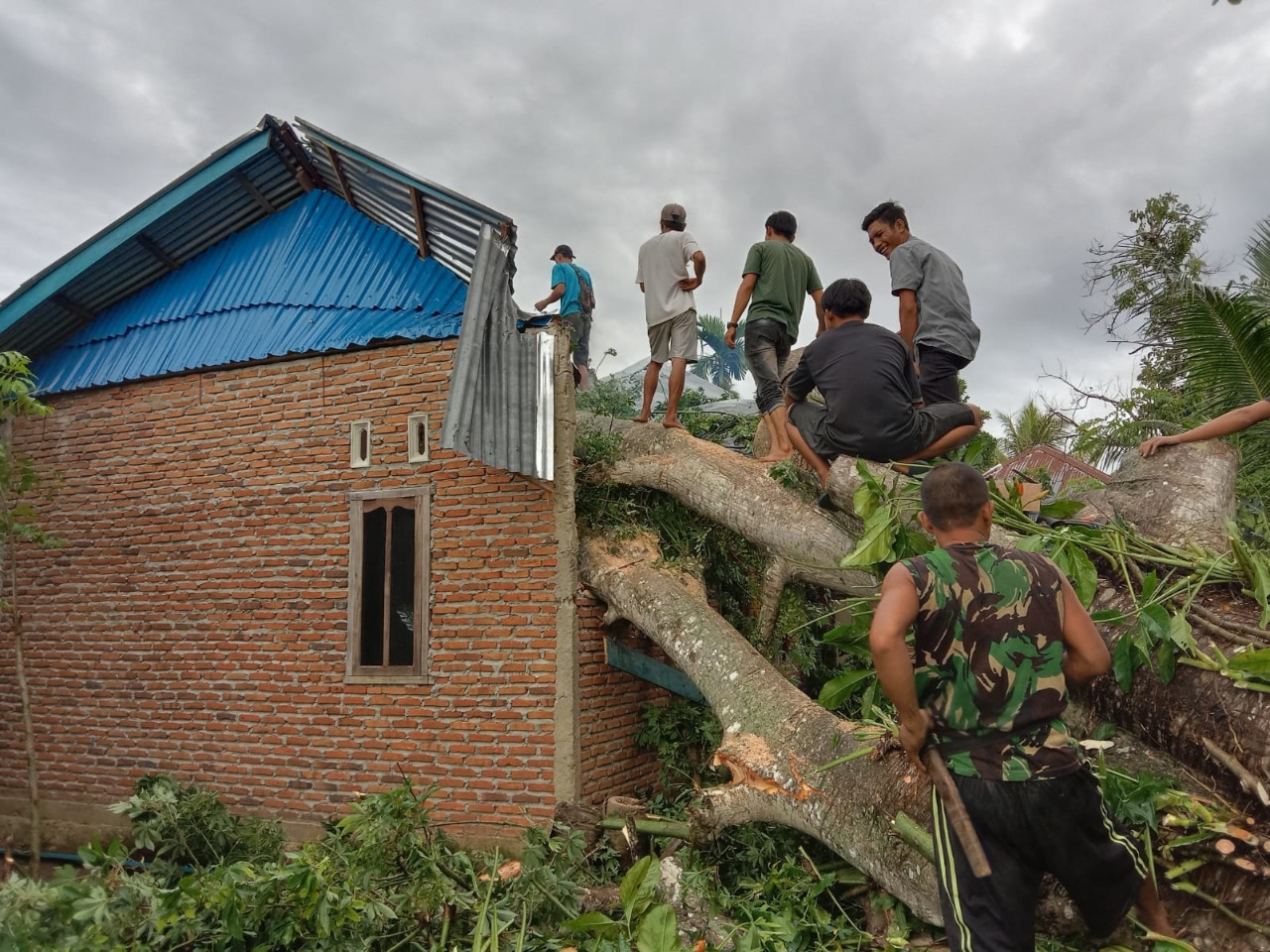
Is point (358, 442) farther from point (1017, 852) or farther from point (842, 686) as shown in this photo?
point (1017, 852)

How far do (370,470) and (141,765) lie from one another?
3.17 meters

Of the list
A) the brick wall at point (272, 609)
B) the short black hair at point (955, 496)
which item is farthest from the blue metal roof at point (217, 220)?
the short black hair at point (955, 496)

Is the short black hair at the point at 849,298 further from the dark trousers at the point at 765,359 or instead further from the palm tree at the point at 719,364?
the palm tree at the point at 719,364

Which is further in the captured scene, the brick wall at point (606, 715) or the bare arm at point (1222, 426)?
the brick wall at point (606, 715)

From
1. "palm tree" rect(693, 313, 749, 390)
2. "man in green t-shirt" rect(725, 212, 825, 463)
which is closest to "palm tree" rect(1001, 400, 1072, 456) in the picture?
"palm tree" rect(693, 313, 749, 390)

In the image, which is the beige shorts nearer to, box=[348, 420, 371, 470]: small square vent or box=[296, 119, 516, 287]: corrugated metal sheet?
box=[296, 119, 516, 287]: corrugated metal sheet

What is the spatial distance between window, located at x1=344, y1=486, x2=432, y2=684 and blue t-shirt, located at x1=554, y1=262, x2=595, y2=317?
281cm

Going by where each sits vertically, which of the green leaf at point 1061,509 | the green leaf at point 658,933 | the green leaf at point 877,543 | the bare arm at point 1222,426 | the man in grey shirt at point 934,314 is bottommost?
the green leaf at point 658,933

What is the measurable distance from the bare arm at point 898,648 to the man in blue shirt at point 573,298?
5.98 metres

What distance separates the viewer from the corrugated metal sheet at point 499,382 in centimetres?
574

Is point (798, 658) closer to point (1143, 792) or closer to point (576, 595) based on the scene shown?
point (576, 595)

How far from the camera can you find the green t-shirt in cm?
596

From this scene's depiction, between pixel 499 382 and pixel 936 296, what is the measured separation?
116 inches

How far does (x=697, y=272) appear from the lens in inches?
252
